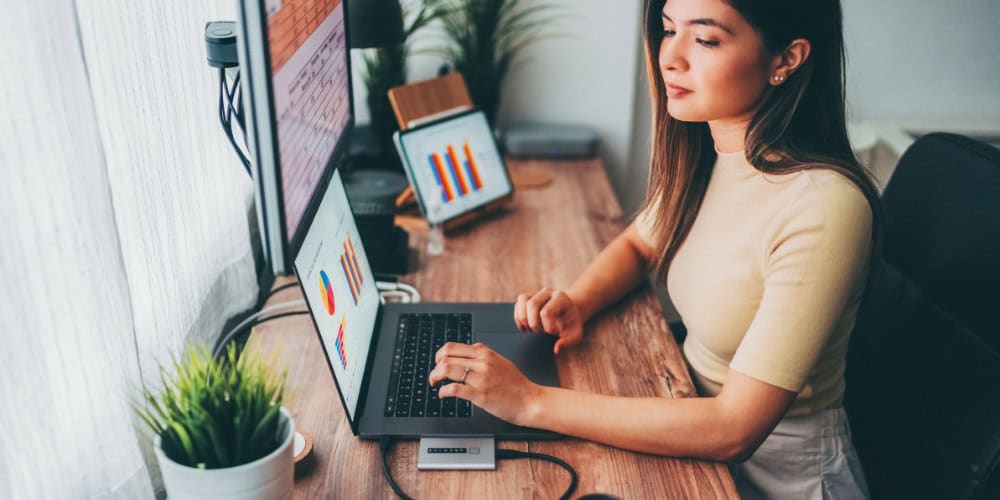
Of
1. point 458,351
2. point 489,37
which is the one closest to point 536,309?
point 458,351

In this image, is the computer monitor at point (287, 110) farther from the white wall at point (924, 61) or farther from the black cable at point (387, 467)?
the white wall at point (924, 61)

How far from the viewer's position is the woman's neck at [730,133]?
1225 mm

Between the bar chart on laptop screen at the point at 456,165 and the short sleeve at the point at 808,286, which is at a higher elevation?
the short sleeve at the point at 808,286

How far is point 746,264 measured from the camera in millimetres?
1146

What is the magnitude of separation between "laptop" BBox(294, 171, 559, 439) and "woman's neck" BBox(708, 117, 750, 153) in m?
0.41


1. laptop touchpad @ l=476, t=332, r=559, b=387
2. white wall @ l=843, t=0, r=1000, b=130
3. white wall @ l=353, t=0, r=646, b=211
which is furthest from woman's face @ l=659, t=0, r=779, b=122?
white wall @ l=843, t=0, r=1000, b=130

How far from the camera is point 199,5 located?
4.13ft

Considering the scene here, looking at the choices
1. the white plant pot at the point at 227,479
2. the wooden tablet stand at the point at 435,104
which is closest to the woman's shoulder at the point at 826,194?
the white plant pot at the point at 227,479

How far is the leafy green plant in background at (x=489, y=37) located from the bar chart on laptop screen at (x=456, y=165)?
0.31 meters

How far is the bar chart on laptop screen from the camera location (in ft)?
5.65

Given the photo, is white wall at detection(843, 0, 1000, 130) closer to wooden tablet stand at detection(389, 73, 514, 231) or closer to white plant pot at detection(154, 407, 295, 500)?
wooden tablet stand at detection(389, 73, 514, 231)

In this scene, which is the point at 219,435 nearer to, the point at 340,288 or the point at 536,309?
the point at 340,288

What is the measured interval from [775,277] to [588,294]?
397 millimetres

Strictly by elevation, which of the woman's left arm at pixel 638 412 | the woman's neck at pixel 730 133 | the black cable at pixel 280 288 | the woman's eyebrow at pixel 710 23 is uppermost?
the woman's eyebrow at pixel 710 23
